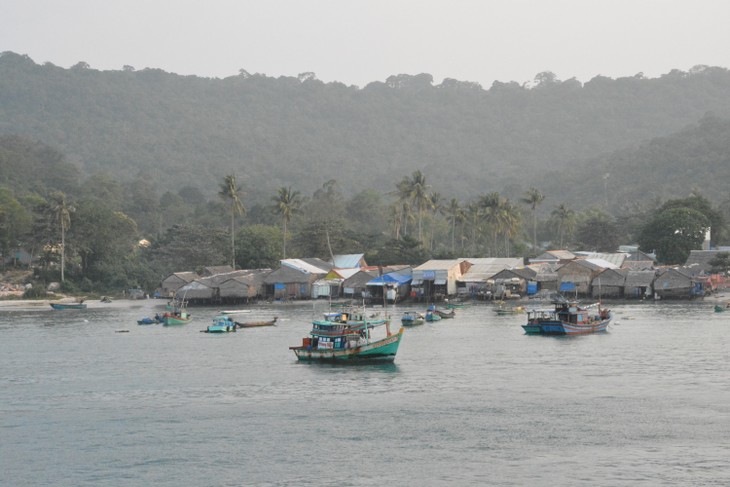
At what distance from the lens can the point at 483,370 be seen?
1496 inches

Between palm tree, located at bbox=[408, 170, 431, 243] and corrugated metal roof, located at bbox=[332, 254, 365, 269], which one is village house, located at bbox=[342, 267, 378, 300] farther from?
palm tree, located at bbox=[408, 170, 431, 243]

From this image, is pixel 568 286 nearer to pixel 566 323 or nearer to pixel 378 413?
pixel 566 323

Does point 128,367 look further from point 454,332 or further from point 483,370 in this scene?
point 454,332

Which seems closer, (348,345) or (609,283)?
(348,345)

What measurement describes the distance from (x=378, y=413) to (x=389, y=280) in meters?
44.9

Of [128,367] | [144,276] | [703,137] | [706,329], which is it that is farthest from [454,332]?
[703,137]

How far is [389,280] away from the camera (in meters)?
74.8

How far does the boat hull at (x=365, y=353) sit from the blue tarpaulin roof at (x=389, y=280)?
33.9m

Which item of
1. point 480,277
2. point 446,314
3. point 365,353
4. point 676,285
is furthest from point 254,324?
point 676,285

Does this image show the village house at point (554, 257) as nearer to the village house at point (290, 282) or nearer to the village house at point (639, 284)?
the village house at point (639, 284)

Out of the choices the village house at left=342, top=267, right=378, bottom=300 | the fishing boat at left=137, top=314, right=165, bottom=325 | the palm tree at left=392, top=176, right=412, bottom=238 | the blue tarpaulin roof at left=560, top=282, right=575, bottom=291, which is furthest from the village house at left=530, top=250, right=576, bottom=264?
the fishing boat at left=137, top=314, right=165, bottom=325

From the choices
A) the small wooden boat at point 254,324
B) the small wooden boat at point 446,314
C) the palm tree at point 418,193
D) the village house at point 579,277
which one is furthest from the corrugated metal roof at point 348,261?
the small wooden boat at point 254,324

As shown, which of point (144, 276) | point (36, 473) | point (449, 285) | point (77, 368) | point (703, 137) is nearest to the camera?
point (36, 473)

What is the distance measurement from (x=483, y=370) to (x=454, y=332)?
13.7 meters
